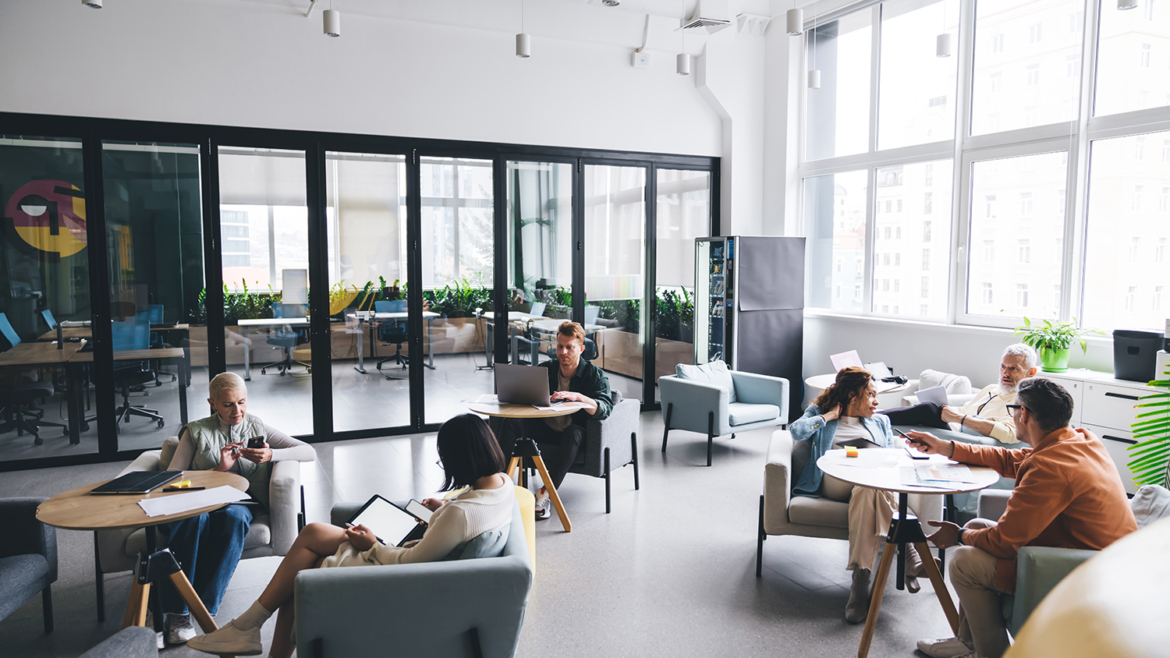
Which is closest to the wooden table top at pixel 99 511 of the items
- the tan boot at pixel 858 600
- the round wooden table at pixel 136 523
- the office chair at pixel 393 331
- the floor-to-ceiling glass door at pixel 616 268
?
the round wooden table at pixel 136 523

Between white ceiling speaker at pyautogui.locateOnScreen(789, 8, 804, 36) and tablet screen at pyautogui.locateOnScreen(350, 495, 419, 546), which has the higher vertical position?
white ceiling speaker at pyautogui.locateOnScreen(789, 8, 804, 36)

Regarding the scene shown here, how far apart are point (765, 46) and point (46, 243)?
7237 mm

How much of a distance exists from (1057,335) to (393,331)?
568cm

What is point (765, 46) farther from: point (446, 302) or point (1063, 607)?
point (1063, 607)

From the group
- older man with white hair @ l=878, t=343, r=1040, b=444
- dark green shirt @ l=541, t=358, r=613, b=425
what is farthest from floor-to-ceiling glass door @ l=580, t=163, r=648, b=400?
older man with white hair @ l=878, t=343, r=1040, b=444

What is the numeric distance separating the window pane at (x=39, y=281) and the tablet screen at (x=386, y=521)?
4.29 m

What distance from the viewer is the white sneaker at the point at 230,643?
2826mm

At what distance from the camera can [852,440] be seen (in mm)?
3938

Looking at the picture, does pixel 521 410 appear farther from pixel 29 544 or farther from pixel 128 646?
pixel 128 646

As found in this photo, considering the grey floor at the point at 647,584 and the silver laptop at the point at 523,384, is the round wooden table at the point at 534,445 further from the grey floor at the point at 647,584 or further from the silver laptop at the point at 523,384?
the grey floor at the point at 647,584

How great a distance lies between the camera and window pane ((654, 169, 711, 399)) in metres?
8.17

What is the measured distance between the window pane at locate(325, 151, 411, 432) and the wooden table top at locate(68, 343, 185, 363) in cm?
129

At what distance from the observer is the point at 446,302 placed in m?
7.21

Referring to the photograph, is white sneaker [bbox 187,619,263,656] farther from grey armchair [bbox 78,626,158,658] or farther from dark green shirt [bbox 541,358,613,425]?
dark green shirt [bbox 541,358,613,425]
